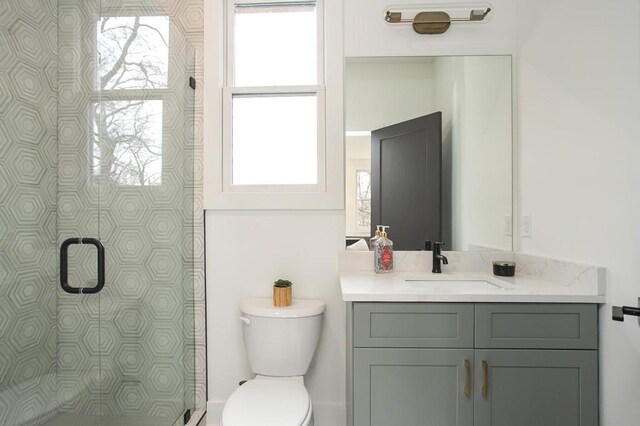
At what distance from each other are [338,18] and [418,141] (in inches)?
30.8

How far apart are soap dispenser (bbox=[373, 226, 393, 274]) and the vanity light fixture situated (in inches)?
44.1

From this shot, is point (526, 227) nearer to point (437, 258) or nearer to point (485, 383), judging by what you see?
point (437, 258)

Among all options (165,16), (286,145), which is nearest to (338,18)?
(286,145)

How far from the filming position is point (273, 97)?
73.4 inches

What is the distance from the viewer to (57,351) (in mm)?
1173

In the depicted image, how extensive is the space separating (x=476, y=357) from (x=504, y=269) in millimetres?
575

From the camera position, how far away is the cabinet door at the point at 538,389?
1.24 m

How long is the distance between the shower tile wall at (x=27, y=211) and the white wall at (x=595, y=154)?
1917 mm

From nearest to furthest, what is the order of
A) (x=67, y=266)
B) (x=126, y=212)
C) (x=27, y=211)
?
(x=27, y=211) → (x=67, y=266) → (x=126, y=212)

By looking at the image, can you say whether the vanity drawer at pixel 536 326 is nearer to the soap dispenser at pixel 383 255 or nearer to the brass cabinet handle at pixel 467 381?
the brass cabinet handle at pixel 467 381

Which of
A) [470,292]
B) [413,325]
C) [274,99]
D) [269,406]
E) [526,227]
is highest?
[274,99]

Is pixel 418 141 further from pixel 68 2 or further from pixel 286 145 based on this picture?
pixel 68 2

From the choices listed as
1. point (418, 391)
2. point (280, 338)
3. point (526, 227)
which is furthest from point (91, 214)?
point (526, 227)

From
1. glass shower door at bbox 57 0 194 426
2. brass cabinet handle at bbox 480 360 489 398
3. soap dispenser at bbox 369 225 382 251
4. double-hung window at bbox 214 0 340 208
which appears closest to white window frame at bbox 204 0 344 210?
double-hung window at bbox 214 0 340 208
